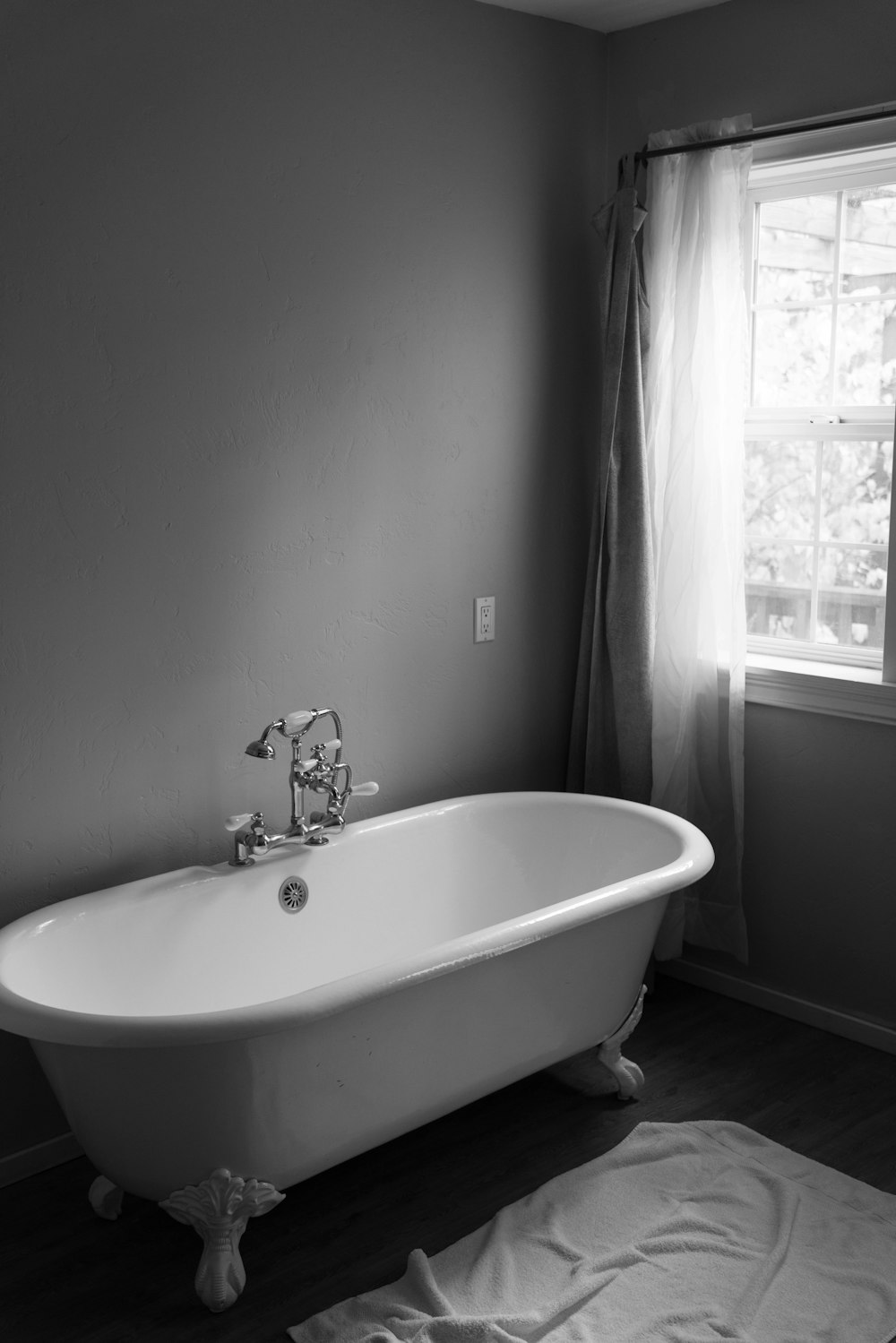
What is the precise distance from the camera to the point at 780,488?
338 centimetres

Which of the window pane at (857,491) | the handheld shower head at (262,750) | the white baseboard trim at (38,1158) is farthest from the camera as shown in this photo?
the window pane at (857,491)

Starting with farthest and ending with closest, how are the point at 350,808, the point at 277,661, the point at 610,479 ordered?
the point at 610,479
the point at 350,808
the point at 277,661

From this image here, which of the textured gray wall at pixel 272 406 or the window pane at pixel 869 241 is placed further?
the window pane at pixel 869 241

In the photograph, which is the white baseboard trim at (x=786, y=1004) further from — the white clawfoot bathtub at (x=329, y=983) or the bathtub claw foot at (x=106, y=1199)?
the bathtub claw foot at (x=106, y=1199)

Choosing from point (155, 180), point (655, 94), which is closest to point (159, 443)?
point (155, 180)

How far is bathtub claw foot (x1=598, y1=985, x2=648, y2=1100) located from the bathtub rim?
1.21 feet

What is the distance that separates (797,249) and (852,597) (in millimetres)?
926

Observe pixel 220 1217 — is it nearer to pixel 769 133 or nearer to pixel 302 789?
pixel 302 789

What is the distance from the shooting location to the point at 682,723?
333cm

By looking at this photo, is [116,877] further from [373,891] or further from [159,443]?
[159,443]

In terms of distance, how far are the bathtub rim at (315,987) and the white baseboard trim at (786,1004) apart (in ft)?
2.53

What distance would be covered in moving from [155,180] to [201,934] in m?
1.56

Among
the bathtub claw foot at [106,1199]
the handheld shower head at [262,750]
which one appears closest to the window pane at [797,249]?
the handheld shower head at [262,750]

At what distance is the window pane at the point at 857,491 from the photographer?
319 cm
